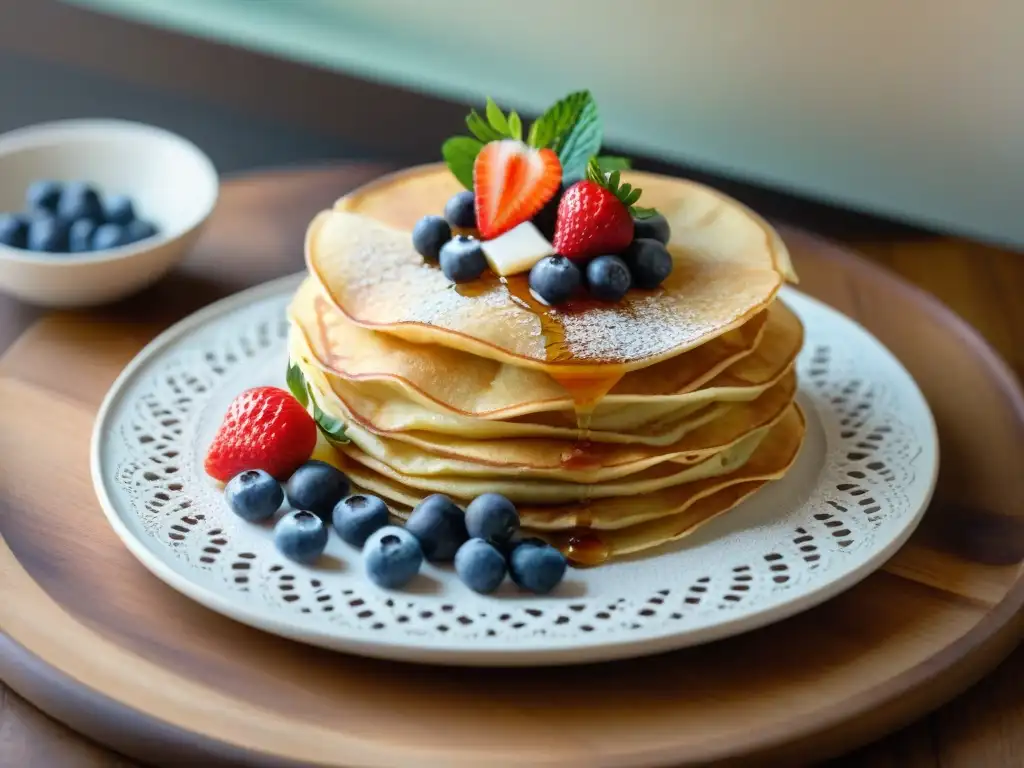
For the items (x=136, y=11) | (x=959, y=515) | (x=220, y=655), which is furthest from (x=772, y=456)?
(x=136, y=11)

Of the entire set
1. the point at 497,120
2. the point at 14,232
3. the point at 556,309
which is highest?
the point at 497,120

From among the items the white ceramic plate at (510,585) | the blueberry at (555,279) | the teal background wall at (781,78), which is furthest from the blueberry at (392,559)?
the teal background wall at (781,78)

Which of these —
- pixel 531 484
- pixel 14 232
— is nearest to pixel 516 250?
pixel 531 484

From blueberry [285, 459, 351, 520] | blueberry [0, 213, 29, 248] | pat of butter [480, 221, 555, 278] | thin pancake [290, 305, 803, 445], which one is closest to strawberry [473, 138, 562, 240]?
pat of butter [480, 221, 555, 278]

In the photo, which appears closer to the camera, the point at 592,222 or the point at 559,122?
the point at 592,222

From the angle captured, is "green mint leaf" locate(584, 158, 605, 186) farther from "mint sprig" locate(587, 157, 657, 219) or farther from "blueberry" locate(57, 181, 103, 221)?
"blueberry" locate(57, 181, 103, 221)

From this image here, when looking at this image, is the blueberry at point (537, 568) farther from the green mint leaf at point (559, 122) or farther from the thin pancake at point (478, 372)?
the green mint leaf at point (559, 122)

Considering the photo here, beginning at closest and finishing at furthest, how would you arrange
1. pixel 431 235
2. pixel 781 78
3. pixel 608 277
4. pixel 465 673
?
1. pixel 465 673
2. pixel 608 277
3. pixel 431 235
4. pixel 781 78

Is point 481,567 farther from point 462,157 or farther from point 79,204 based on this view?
point 79,204
